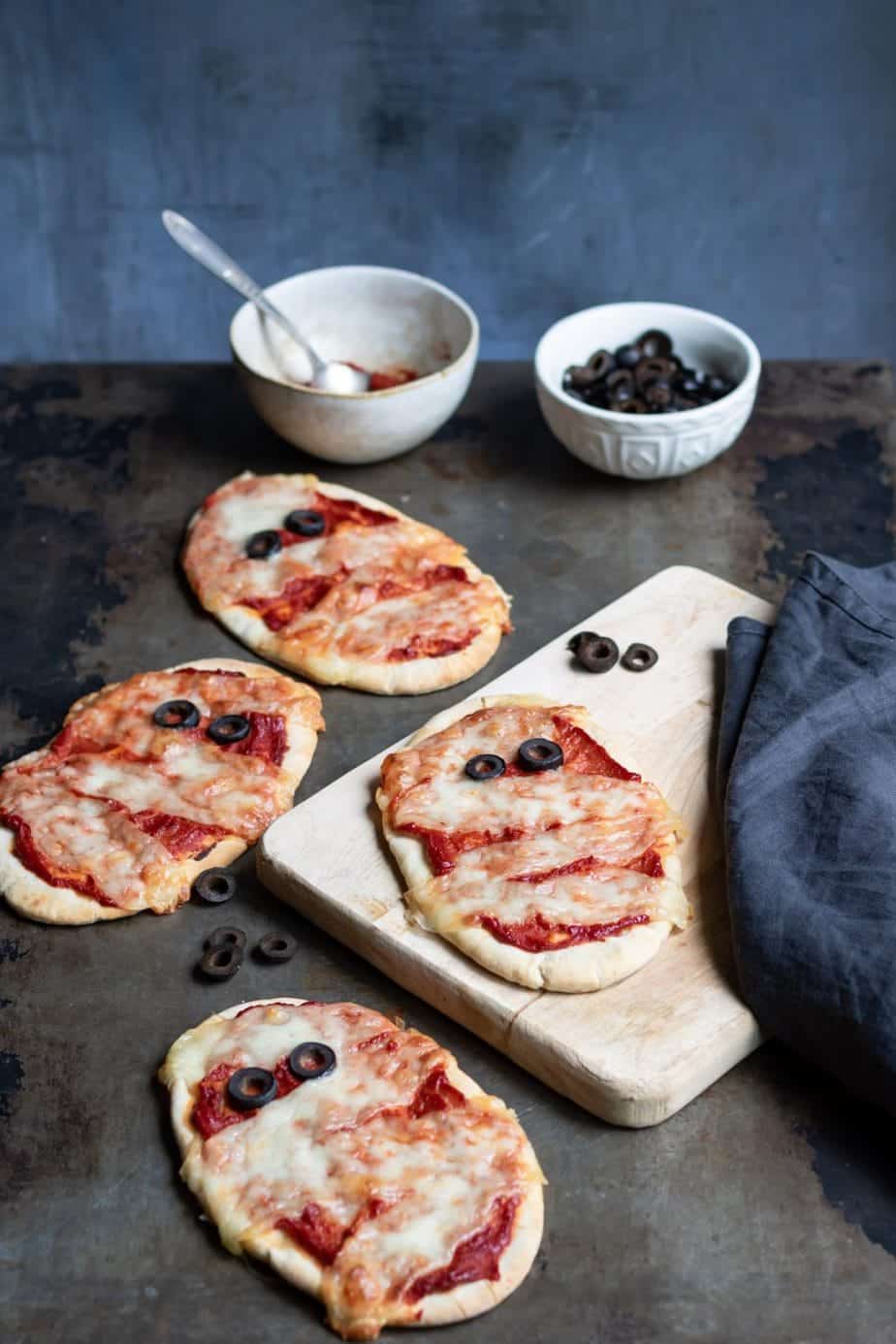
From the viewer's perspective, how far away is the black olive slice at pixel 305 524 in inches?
160

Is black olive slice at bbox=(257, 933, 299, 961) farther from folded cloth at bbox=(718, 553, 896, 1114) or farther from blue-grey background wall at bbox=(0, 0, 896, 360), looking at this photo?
blue-grey background wall at bbox=(0, 0, 896, 360)

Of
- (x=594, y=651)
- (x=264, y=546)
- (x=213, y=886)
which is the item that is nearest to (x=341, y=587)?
(x=264, y=546)

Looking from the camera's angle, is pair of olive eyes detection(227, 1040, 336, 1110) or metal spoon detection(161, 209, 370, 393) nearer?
pair of olive eyes detection(227, 1040, 336, 1110)

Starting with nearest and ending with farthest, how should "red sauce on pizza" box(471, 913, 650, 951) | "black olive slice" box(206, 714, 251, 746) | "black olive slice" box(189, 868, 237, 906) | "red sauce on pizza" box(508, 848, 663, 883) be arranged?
"red sauce on pizza" box(471, 913, 650, 951) → "red sauce on pizza" box(508, 848, 663, 883) → "black olive slice" box(189, 868, 237, 906) → "black olive slice" box(206, 714, 251, 746)

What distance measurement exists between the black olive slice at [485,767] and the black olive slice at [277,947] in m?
0.51

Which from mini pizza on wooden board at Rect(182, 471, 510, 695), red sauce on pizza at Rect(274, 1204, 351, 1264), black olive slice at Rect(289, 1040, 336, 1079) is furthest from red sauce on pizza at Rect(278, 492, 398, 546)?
red sauce on pizza at Rect(274, 1204, 351, 1264)

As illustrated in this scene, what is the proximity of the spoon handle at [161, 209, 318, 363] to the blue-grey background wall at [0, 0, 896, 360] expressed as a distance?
5.21ft

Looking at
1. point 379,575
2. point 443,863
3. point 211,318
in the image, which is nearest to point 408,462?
point 379,575

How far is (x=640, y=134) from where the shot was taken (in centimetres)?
586

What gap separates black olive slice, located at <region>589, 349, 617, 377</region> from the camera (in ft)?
14.5

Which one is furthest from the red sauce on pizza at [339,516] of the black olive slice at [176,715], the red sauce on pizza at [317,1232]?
the red sauce on pizza at [317,1232]

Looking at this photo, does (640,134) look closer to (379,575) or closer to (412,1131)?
(379,575)

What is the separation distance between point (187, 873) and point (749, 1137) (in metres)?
1.26

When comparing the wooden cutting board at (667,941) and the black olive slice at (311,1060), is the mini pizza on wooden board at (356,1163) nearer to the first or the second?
the black olive slice at (311,1060)
